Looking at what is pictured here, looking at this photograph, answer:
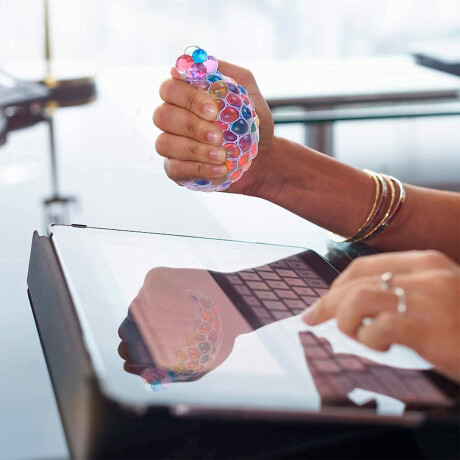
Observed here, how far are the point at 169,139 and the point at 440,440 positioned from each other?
1.69 feet

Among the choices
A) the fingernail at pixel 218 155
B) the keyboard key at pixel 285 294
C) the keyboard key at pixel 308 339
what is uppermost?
the fingernail at pixel 218 155

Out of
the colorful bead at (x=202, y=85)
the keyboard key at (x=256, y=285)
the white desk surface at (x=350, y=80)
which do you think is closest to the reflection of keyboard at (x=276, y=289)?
the keyboard key at (x=256, y=285)

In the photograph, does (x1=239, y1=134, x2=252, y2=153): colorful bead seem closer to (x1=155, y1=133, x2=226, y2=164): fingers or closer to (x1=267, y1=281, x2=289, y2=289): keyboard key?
(x1=155, y1=133, x2=226, y2=164): fingers

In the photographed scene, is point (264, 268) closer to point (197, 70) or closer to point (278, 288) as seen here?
point (278, 288)

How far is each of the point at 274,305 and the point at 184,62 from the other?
0.30 meters

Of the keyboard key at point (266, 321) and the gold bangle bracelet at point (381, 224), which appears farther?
the gold bangle bracelet at point (381, 224)

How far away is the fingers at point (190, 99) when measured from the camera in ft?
2.69

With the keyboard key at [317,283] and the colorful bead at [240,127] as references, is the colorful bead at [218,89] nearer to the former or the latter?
the colorful bead at [240,127]

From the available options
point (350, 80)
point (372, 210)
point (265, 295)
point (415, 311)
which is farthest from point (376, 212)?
point (350, 80)

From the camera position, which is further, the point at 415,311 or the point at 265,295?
the point at 265,295

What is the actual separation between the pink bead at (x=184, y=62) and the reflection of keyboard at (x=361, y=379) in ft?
1.20

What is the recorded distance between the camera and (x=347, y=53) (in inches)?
167

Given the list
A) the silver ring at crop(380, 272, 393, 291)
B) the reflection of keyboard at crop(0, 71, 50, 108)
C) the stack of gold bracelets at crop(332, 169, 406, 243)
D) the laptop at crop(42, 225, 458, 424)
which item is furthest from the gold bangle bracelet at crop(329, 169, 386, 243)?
the reflection of keyboard at crop(0, 71, 50, 108)

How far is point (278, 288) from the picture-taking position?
71 centimetres
